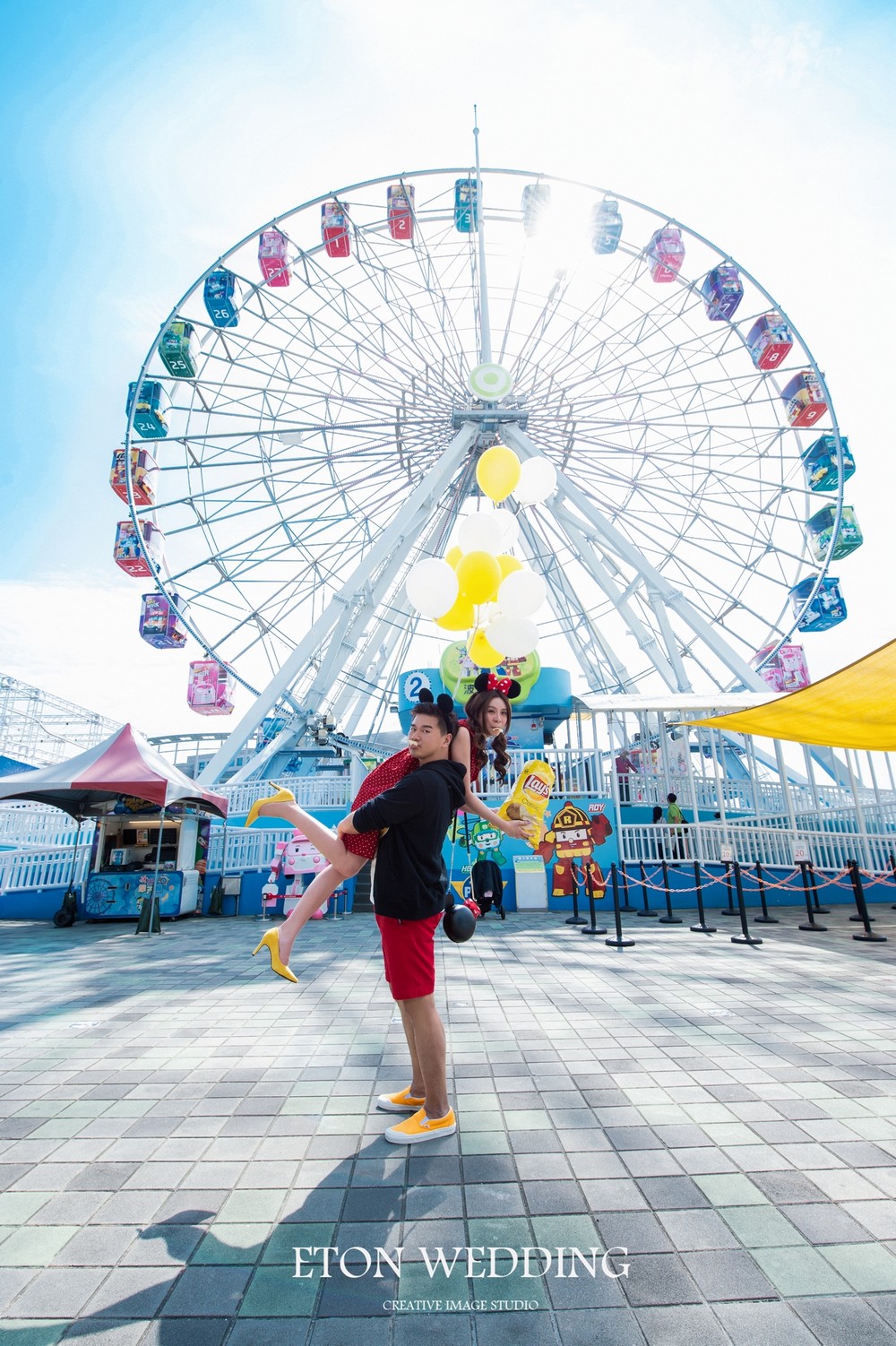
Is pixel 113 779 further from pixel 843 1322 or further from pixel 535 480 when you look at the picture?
pixel 843 1322

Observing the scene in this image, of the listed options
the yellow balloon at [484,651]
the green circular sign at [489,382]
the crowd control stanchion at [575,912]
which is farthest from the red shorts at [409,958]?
the green circular sign at [489,382]

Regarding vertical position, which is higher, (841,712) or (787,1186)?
(841,712)

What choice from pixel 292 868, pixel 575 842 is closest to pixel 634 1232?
pixel 575 842

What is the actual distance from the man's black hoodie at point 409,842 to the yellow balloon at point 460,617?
2.69 metres

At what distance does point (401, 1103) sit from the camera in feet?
9.68

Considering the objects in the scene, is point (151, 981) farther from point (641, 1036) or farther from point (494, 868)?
point (494, 868)

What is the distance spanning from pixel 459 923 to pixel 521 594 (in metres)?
2.78

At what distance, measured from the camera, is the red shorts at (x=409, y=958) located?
2658 millimetres

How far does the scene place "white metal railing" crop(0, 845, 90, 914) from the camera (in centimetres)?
1142

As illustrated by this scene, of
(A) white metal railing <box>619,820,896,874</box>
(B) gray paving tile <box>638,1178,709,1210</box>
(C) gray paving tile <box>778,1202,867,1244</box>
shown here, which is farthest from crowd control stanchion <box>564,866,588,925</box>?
(C) gray paving tile <box>778,1202,867,1244</box>

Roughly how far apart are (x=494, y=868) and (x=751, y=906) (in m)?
4.67

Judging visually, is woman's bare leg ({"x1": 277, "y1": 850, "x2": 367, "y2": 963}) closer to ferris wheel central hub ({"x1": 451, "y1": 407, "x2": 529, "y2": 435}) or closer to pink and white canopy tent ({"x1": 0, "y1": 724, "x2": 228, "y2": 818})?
pink and white canopy tent ({"x1": 0, "y1": 724, "x2": 228, "y2": 818})

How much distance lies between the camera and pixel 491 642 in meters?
5.04

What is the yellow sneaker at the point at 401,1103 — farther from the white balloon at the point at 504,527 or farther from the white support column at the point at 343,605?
the white support column at the point at 343,605
